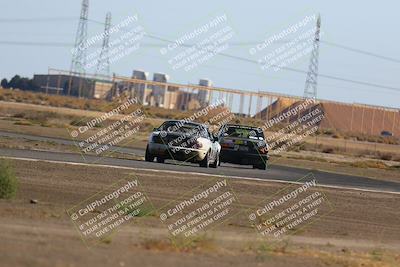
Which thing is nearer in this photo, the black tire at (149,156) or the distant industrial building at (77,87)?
the black tire at (149,156)

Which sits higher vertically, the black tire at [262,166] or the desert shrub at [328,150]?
the desert shrub at [328,150]

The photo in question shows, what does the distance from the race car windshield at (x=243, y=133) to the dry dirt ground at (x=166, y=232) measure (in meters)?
7.61

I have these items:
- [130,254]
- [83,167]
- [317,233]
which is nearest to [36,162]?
[83,167]

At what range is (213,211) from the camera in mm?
20547

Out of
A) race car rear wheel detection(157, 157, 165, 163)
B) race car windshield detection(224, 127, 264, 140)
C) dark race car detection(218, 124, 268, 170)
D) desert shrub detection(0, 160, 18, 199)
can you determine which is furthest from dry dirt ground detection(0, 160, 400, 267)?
race car windshield detection(224, 127, 264, 140)

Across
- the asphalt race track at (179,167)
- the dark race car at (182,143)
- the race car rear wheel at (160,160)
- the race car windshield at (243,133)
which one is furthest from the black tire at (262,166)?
the race car rear wheel at (160,160)

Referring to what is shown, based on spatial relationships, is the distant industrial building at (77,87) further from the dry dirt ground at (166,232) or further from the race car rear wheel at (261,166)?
the dry dirt ground at (166,232)

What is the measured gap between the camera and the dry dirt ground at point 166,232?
12227 millimetres

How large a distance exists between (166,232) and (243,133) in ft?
66.4

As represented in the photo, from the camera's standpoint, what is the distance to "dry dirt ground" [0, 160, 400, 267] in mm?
12227

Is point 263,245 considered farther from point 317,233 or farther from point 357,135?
point 357,135

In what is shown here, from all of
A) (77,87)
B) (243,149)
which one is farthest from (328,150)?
(77,87)

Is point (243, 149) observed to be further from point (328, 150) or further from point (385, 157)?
point (328, 150)

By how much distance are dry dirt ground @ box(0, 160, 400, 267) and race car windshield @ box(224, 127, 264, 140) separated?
7606 mm
